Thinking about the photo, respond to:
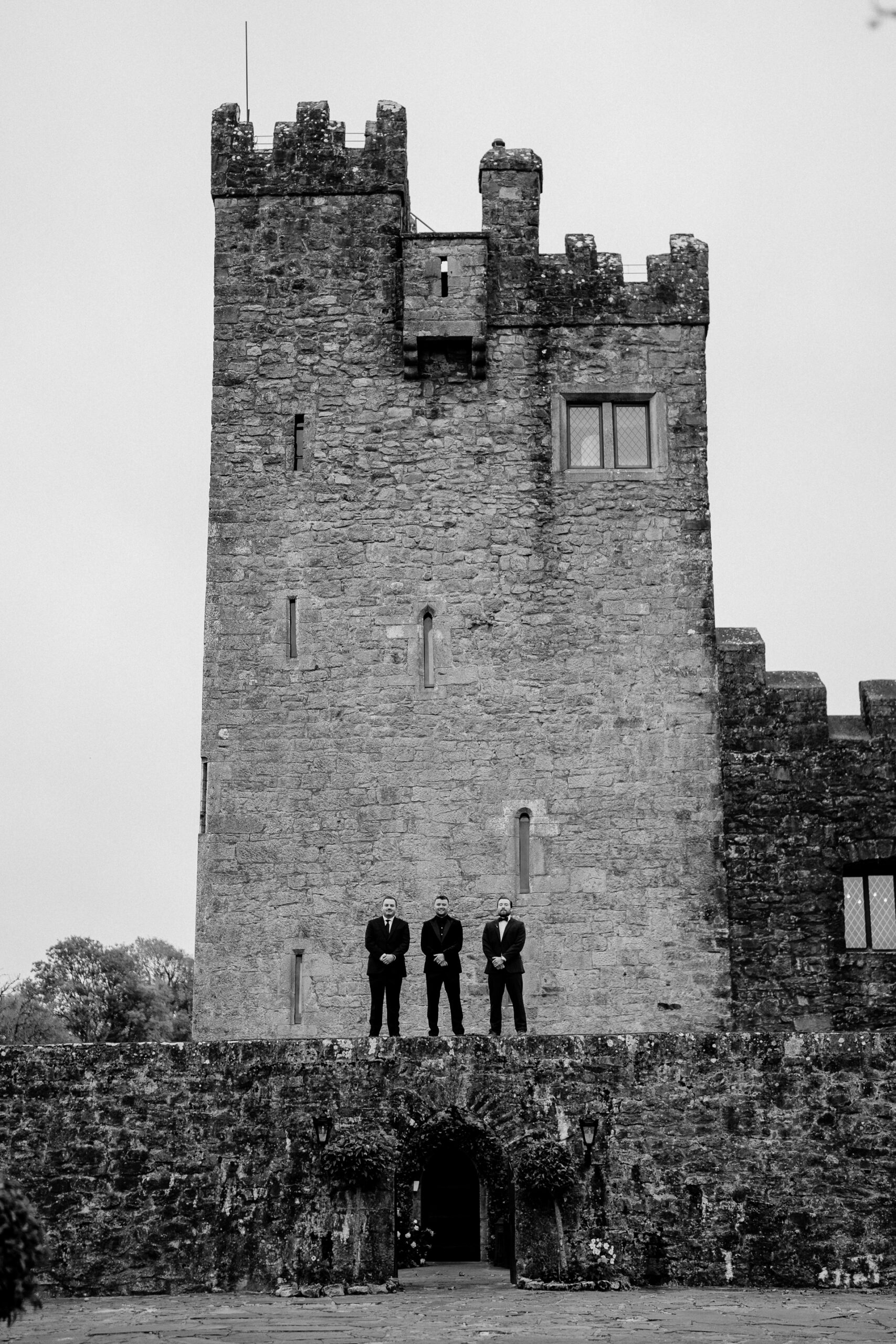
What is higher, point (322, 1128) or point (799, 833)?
point (799, 833)

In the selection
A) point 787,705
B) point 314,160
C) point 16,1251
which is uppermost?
point 314,160

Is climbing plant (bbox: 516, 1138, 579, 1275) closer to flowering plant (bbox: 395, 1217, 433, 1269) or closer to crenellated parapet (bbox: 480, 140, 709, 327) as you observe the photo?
flowering plant (bbox: 395, 1217, 433, 1269)

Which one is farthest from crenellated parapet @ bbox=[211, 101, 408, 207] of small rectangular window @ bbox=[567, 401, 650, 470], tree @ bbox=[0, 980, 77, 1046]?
tree @ bbox=[0, 980, 77, 1046]

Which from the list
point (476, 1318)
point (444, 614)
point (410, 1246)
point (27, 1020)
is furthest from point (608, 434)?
point (27, 1020)

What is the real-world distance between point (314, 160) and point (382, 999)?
38.6 ft

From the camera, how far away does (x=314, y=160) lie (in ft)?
87.1

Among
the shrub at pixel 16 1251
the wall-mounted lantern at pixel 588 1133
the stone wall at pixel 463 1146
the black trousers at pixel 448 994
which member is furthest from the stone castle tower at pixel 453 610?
the shrub at pixel 16 1251

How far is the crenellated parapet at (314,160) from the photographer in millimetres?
26453

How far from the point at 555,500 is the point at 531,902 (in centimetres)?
517

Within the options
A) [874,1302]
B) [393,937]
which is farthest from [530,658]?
[874,1302]

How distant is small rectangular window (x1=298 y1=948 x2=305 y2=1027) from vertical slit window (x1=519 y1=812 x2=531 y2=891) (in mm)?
2806

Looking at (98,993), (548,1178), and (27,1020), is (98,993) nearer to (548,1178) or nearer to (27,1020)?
(27,1020)

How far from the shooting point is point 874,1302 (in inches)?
678

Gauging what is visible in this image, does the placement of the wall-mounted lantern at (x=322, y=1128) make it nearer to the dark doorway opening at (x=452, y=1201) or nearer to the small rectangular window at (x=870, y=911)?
the dark doorway opening at (x=452, y=1201)
